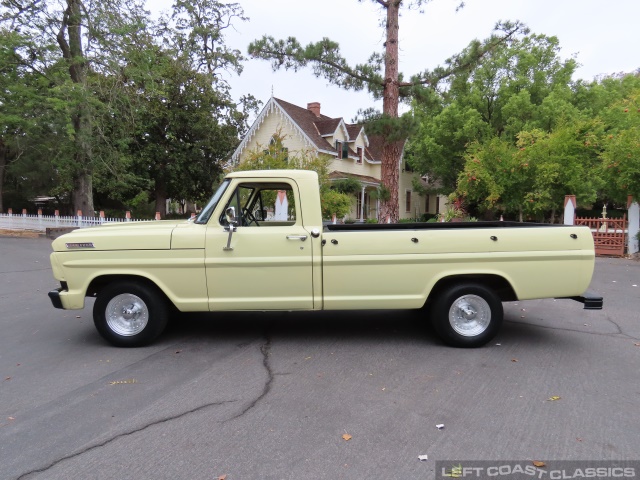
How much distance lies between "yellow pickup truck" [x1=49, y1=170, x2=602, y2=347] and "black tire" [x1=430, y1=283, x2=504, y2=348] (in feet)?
0.04

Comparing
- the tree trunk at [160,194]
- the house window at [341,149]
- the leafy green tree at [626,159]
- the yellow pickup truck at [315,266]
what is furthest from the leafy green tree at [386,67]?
the tree trunk at [160,194]

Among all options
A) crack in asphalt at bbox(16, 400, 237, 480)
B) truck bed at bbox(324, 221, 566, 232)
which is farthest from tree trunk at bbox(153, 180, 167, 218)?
crack in asphalt at bbox(16, 400, 237, 480)

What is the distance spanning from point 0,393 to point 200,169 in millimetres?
A: 29109

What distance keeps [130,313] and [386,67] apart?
1080 centimetres

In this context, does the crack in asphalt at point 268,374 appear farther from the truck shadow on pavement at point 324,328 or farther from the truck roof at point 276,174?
the truck roof at point 276,174

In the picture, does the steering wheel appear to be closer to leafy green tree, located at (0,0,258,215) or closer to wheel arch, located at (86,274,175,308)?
wheel arch, located at (86,274,175,308)

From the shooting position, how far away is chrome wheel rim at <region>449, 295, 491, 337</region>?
16.8ft

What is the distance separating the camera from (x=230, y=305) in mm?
5051

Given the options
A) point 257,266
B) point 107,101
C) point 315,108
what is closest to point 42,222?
point 107,101

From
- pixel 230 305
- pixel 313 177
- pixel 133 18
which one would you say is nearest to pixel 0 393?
pixel 230 305

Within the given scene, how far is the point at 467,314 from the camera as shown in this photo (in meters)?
5.16

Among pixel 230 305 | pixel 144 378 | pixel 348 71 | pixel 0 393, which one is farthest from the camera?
pixel 348 71

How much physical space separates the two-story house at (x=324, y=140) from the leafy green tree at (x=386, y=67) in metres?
13.8

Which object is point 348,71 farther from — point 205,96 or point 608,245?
point 205,96
